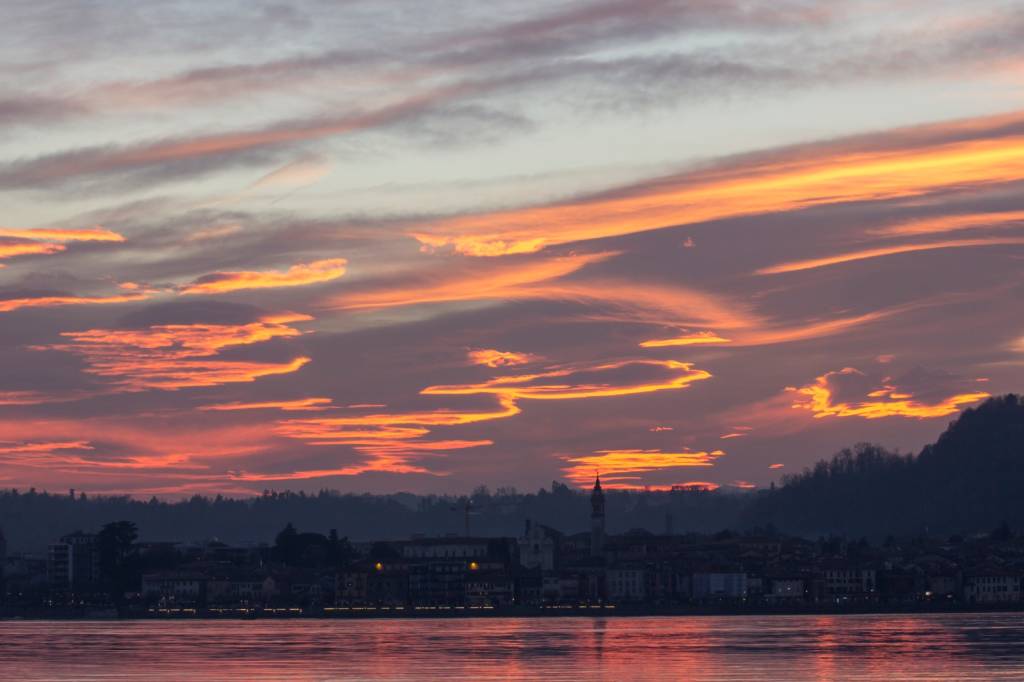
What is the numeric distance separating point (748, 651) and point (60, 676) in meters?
39.8

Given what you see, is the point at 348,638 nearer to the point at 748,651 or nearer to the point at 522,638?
the point at 522,638

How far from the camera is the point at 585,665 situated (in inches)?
3920

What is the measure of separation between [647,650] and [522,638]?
75.4 feet

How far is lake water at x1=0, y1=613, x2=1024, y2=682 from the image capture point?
305 ft

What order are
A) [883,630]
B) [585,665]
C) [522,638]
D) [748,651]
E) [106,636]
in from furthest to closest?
[106,636] < [883,630] < [522,638] < [748,651] < [585,665]

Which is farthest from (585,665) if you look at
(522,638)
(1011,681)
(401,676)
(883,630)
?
(883,630)

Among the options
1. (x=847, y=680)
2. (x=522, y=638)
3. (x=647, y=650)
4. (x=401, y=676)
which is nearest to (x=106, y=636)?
(x=522, y=638)

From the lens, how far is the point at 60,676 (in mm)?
94312

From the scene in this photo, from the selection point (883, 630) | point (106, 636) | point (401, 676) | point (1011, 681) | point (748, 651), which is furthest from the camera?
point (106, 636)

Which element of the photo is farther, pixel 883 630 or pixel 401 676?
pixel 883 630

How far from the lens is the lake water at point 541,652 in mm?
92938

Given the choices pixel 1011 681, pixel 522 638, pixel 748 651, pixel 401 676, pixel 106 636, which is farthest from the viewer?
pixel 106 636

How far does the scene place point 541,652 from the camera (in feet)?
371

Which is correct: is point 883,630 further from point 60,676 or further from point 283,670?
point 60,676
